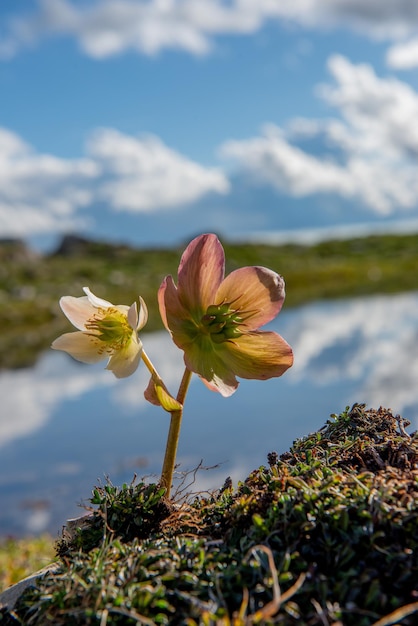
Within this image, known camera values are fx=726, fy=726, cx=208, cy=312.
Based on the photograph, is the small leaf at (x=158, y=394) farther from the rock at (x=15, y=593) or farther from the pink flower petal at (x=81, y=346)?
the rock at (x=15, y=593)

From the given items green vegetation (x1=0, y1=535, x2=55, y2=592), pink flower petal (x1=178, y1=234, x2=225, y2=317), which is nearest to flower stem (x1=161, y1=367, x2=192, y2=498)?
pink flower petal (x1=178, y1=234, x2=225, y2=317)

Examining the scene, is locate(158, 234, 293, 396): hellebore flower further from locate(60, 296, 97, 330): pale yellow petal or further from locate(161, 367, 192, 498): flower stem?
locate(60, 296, 97, 330): pale yellow petal

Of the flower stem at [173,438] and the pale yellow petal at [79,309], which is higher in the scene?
the pale yellow petal at [79,309]

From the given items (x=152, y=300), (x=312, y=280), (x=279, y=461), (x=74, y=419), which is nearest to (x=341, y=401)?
(x=74, y=419)

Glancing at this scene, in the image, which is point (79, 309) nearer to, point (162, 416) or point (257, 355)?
point (257, 355)

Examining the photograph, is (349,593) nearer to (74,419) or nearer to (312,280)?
(74,419)

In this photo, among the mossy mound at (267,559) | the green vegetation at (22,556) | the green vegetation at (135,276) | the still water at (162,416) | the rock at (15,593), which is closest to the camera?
the mossy mound at (267,559)

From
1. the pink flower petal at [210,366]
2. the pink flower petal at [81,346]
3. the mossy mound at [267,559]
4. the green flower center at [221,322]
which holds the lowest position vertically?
the mossy mound at [267,559]

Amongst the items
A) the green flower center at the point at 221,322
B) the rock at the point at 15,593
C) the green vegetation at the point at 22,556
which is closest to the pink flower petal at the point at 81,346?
the green flower center at the point at 221,322
